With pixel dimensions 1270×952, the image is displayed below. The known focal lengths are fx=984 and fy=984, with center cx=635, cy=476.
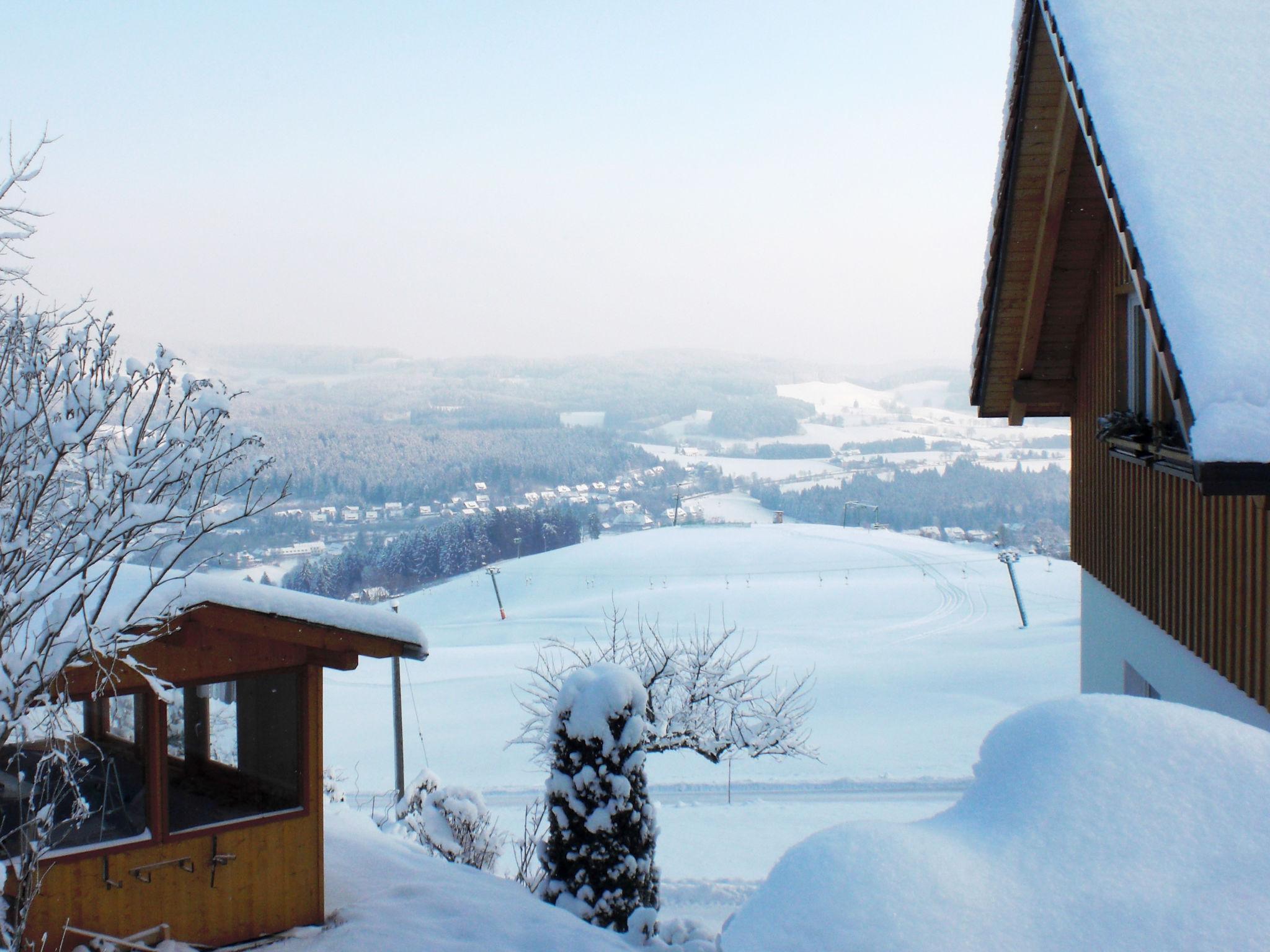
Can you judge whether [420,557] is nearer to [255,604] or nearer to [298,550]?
[298,550]

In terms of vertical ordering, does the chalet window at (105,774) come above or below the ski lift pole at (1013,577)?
above

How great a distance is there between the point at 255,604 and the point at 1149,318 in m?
6.01

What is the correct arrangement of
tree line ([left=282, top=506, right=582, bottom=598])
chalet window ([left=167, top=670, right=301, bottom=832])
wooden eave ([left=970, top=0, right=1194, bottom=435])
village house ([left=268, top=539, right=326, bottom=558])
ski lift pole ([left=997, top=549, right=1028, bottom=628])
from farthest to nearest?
village house ([left=268, top=539, right=326, bottom=558])
tree line ([left=282, top=506, right=582, bottom=598])
ski lift pole ([left=997, top=549, right=1028, bottom=628])
chalet window ([left=167, top=670, right=301, bottom=832])
wooden eave ([left=970, top=0, right=1194, bottom=435])

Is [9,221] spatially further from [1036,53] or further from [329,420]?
[329,420]

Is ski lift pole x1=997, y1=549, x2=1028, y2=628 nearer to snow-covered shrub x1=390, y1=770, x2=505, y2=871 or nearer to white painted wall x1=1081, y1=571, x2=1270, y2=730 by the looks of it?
snow-covered shrub x1=390, y1=770, x2=505, y2=871

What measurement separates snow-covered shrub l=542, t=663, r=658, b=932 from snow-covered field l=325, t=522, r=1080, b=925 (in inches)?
138

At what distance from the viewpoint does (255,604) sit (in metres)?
7.18

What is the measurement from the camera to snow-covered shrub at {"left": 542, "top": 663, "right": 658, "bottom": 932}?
9.65 meters

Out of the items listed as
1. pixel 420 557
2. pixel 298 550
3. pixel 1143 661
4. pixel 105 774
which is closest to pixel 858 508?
pixel 420 557

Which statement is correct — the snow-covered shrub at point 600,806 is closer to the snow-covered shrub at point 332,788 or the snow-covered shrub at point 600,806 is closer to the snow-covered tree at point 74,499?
the snow-covered tree at point 74,499

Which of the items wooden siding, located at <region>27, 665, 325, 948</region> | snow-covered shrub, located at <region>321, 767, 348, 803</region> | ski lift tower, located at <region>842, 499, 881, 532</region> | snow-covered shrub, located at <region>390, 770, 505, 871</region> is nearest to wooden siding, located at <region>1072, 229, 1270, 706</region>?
wooden siding, located at <region>27, 665, 325, 948</region>

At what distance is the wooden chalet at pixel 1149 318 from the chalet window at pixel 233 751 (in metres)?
6.53

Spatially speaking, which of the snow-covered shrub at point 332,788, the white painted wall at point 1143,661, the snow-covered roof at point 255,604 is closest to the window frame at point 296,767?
the snow-covered roof at point 255,604

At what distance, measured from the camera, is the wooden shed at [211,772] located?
691 cm
